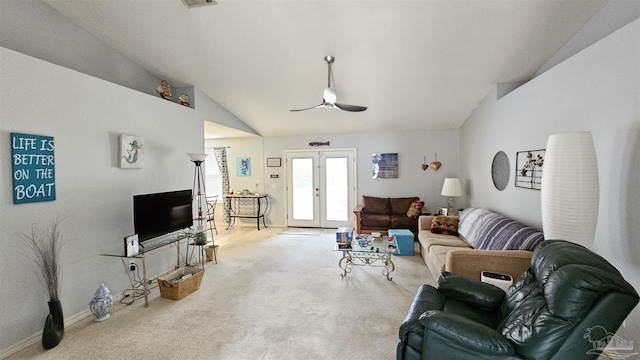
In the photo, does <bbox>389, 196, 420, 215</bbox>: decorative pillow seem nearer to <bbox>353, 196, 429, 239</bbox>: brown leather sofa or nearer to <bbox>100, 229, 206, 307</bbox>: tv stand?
<bbox>353, 196, 429, 239</bbox>: brown leather sofa

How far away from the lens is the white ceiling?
2.74 meters

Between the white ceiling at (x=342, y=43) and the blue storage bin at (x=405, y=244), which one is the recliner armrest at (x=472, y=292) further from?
the white ceiling at (x=342, y=43)

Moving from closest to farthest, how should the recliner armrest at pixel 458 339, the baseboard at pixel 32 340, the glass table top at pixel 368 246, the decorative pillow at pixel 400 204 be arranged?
→ the recliner armrest at pixel 458 339 < the baseboard at pixel 32 340 < the glass table top at pixel 368 246 < the decorative pillow at pixel 400 204

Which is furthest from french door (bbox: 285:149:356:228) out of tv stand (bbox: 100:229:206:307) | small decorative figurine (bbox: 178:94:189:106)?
tv stand (bbox: 100:229:206:307)

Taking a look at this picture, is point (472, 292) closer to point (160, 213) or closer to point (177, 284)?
point (177, 284)

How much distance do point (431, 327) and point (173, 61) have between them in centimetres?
414

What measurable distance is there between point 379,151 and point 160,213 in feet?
14.7

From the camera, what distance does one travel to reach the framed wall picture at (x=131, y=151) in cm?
308

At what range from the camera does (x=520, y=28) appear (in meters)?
2.85

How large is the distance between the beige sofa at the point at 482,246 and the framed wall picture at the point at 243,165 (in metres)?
4.31

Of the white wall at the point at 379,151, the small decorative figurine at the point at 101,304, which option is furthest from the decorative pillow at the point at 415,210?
the small decorative figurine at the point at 101,304

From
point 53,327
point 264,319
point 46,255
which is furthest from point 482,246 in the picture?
point 46,255

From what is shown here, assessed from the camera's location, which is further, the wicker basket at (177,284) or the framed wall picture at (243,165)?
the framed wall picture at (243,165)

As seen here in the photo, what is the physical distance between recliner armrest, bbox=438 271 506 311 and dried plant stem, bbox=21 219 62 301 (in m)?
3.26
